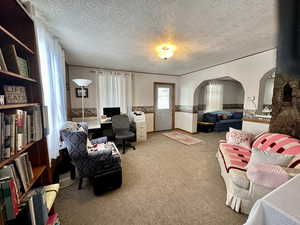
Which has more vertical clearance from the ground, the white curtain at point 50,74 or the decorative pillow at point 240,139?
the white curtain at point 50,74

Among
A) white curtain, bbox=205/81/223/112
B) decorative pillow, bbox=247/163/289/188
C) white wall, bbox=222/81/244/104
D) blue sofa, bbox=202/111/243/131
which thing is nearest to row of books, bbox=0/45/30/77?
decorative pillow, bbox=247/163/289/188

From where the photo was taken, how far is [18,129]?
922 mm

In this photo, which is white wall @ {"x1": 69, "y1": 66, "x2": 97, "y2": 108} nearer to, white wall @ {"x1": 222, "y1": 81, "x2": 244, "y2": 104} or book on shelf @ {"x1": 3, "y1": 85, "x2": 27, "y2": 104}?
book on shelf @ {"x1": 3, "y1": 85, "x2": 27, "y2": 104}

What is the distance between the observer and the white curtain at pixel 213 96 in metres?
5.61

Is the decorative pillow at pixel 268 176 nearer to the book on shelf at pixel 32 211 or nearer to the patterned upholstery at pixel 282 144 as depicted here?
the patterned upholstery at pixel 282 144

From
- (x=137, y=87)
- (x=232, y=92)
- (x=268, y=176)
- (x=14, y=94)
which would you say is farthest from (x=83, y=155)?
(x=232, y=92)

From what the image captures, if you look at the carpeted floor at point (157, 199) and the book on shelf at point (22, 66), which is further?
the carpeted floor at point (157, 199)

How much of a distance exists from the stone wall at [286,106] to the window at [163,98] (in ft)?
10.9

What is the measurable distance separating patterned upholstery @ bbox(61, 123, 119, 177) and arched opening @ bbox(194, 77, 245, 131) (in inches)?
151

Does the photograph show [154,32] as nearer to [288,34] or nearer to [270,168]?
[288,34]

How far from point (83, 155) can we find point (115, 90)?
9.02ft

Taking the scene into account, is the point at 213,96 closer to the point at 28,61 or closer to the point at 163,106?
the point at 163,106

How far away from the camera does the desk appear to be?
0.59 m

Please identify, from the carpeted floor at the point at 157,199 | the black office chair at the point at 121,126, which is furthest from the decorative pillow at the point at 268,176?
the black office chair at the point at 121,126
